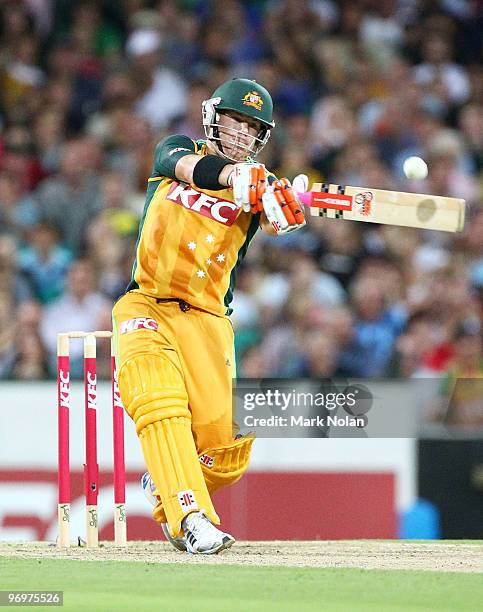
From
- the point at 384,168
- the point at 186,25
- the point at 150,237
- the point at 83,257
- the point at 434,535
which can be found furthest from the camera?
the point at 186,25

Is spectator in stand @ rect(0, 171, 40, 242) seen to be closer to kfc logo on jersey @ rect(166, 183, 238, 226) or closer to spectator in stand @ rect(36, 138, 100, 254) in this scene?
spectator in stand @ rect(36, 138, 100, 254)

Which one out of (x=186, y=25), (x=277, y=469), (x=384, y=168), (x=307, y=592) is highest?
(x=186, y=25)

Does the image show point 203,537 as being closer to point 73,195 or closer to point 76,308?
point 76,308

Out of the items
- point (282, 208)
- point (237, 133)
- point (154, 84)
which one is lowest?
point (282, 208)

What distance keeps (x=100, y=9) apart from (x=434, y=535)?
251 inches

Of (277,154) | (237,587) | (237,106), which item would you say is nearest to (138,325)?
(237,106)

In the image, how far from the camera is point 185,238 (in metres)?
6.23

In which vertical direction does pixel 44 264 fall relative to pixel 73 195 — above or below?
below

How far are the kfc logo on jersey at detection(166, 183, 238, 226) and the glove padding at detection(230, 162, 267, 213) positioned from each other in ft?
1.71

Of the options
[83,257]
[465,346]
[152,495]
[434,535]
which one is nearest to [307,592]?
[152,495]

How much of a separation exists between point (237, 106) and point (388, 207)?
2.73 ft

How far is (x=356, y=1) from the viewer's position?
1264cm

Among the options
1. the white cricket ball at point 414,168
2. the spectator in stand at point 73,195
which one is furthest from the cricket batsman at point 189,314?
the spectator in stand at point 73,195

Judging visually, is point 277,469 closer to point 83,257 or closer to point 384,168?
point 83,257
